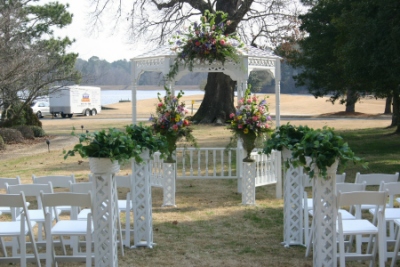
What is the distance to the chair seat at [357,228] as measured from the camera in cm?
623

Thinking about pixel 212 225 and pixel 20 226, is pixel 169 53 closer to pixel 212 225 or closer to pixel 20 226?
pixel 212 225

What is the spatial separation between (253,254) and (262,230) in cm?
144

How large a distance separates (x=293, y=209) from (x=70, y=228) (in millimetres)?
3180

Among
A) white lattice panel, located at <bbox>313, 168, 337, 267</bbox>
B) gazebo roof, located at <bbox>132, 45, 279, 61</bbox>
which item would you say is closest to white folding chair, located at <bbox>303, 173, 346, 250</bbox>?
white lattice panel, located at <bbox>313, 168, 337, 267</bbox>

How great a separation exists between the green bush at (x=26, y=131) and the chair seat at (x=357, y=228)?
2180 centimetres

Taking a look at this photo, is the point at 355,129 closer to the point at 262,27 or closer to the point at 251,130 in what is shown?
the point at 262,27

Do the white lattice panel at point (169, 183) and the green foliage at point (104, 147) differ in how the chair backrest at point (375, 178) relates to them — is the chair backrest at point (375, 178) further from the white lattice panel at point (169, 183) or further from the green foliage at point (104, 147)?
the white lattice panel at point (169, 183)

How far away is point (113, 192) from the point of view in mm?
6848

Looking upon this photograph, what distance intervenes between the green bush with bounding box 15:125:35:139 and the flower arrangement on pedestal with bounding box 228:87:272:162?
17.3m

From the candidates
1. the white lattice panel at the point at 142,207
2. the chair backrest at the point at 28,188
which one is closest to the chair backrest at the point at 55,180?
the chair backrest at the point at 28,188

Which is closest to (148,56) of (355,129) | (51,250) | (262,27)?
(51,250)

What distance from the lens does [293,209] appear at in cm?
819

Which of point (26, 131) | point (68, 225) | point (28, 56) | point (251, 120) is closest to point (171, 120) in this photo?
point (251, 120)

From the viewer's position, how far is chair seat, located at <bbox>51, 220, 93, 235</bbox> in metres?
6.21
